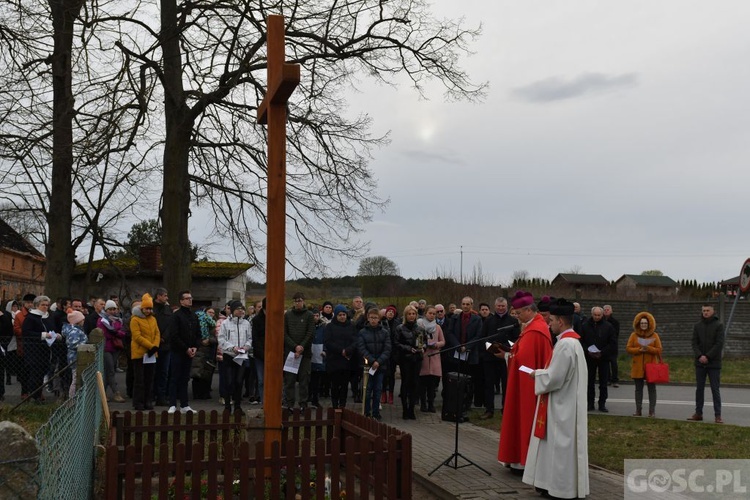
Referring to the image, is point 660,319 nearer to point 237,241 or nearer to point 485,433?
point 237,241

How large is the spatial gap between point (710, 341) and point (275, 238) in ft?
30.4

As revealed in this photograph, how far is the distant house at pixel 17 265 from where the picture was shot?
38.0 m

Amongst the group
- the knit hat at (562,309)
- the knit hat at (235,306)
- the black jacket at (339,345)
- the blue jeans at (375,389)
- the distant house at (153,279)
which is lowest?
the blue jeans at (375,389)

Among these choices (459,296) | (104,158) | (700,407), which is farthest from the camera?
(459,296)

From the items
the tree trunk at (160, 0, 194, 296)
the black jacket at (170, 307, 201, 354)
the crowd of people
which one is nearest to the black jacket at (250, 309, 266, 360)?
the crowd of people

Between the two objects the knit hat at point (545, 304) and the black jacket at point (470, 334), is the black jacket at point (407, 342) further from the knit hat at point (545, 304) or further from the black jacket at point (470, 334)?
the knit hat at point (545, 304)

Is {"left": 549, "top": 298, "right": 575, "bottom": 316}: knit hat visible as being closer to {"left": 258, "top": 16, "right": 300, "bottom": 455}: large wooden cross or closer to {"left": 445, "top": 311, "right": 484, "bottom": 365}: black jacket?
{"left": 258, "top": 16, "right": 300, "bottom": 455}: large wooden cross

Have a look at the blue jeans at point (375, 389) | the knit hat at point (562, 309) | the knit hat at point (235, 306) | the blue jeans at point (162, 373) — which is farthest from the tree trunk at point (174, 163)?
the knit hat at point (562, 309)

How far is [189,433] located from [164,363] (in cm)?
635

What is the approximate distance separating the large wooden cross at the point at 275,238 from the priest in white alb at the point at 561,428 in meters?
2.79

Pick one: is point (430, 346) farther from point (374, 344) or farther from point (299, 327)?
point (299, 327)

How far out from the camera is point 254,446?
681cm

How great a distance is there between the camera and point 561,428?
798 cm

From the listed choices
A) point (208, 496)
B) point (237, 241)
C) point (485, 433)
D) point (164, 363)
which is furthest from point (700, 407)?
point (237, 241)
